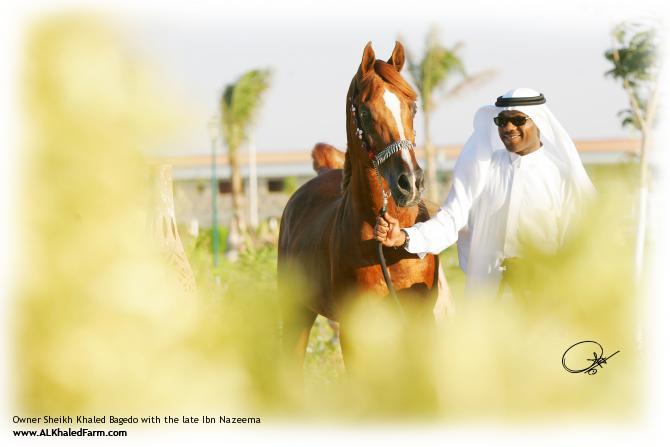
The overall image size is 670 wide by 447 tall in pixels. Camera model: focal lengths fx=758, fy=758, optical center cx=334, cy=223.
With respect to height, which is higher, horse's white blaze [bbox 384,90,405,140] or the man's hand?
horse's white blaze [bbox 384,90,405,140]

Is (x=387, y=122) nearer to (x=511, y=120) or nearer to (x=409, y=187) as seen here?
(x=409, y=187)

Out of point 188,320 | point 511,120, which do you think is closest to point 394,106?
point 511,120

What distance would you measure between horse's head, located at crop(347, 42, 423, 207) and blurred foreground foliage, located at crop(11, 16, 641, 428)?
84.0 inches

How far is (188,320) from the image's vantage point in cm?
114

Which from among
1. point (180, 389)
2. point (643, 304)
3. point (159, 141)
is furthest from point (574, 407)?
point (159, 141)

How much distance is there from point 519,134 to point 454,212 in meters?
0.49

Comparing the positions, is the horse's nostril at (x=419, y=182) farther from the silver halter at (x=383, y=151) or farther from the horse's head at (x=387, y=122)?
the silver halter at (x=383, y=151)

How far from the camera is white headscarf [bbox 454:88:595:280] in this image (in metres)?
3.58

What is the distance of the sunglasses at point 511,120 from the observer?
363cm
